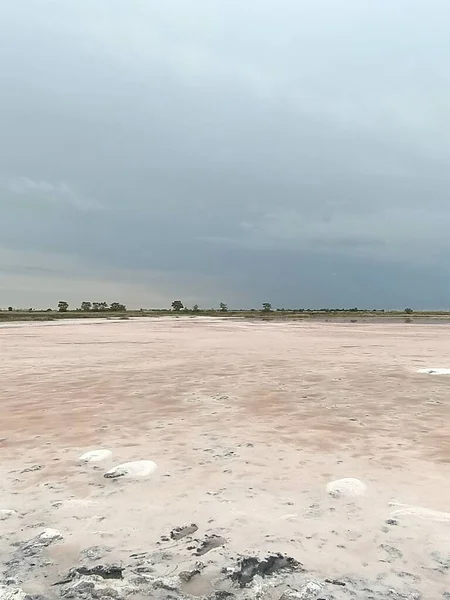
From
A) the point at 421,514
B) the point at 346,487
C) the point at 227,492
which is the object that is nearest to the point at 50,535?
the point at 227,492

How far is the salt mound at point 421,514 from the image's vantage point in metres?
4.79

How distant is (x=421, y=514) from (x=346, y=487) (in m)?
0.96

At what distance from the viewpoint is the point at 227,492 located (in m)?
5.57

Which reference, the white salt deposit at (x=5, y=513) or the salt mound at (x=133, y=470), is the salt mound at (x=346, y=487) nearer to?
the salt mound at (x=133, y=470)

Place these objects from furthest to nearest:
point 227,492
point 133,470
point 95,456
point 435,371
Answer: point 435,371 → point 95,456 → point 133,470 → point 227,492

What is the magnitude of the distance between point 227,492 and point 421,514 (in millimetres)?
2151

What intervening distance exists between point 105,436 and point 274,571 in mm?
4942

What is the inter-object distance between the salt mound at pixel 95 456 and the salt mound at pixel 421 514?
411 centimetres

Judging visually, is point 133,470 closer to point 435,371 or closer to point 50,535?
point 50,535

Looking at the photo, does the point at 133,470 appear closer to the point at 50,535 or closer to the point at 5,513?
the point at 5,513

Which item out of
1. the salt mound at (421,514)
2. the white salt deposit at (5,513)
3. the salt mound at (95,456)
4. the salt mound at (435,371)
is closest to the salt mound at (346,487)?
the salt mound at (421,514)

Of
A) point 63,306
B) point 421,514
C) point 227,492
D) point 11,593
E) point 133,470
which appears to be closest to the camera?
point 11,593

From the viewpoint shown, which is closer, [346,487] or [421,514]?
[421,514]

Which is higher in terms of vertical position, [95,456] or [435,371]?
[435,371]
